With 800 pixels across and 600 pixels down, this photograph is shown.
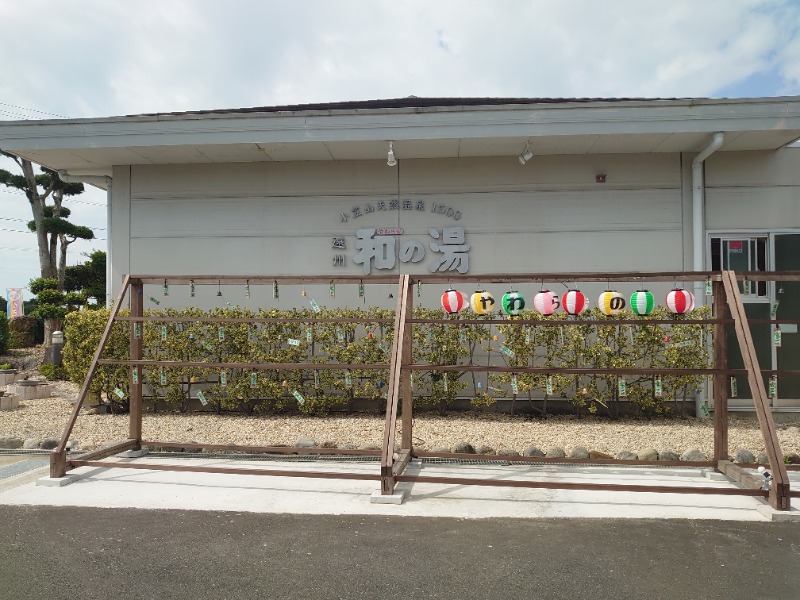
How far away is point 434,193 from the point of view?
8.58m

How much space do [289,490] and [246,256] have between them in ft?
14.7

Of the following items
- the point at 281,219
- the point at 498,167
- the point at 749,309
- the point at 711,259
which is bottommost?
the point at 749,309

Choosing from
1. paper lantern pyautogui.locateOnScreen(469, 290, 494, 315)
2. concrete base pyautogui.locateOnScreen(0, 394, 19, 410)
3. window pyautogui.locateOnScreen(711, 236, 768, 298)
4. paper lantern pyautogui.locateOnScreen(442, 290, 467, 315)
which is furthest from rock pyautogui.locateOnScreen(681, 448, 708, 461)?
concrete base pyautogui.locateOnScreen(0, 394, 19, 410)

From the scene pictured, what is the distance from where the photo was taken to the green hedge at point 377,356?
7.78 m

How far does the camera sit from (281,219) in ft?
28.8

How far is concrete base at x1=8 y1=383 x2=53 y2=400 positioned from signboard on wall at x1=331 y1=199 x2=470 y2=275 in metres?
5.71

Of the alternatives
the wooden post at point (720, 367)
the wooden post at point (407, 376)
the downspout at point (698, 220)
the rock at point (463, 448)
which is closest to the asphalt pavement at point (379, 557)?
the wooden post at point (720, 367)

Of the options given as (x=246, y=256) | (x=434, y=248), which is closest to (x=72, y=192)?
(x=246, y=256)

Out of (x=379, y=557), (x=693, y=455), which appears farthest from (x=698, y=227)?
(x=379, y=557)

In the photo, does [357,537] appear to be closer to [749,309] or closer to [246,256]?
[246,256]

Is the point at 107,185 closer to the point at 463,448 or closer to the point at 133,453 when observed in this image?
the point at 133,453

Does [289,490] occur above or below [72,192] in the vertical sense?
below

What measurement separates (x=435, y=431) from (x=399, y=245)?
8.74 ft

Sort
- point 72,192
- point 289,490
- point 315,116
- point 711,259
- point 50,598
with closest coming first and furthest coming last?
1. point 50,598
2. point 289,490
3. point 315,116
4. point 711,259
5. point 72,192
